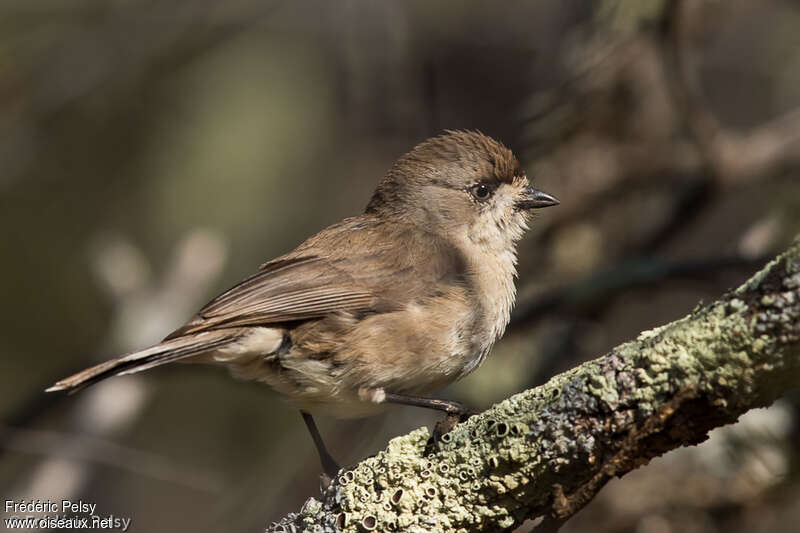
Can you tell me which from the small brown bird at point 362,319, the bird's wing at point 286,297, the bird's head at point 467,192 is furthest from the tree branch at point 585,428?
the bird's head at point 467,192

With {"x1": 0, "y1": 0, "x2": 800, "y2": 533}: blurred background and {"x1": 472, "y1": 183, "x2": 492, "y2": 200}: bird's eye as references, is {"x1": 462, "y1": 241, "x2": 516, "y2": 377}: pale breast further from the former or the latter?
{"x1": 0, "y1": 0, "x2": 800, "y2": 533}: blurred background

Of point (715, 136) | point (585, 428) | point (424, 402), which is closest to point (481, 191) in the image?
point (424, 402)

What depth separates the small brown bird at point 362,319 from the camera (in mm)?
4047

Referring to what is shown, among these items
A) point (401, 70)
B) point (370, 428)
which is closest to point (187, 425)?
point (370, 428)

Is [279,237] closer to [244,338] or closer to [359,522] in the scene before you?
[244,338]

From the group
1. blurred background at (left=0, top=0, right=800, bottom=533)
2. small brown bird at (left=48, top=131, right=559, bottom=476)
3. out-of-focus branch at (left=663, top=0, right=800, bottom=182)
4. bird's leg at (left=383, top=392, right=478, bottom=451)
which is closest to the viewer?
bird's leg at (left=383, top=392, right=478, bottom=451)

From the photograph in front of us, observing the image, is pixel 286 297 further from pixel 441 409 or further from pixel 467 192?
pixel 467 192

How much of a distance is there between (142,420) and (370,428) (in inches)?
137

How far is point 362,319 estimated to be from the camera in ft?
13.8

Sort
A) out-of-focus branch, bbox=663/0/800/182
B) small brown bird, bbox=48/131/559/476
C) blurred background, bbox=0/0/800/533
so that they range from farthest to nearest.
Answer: out-of-focus branch, bbox=663/0/800/182
blurred background, bbox=0/0/800/533
small brown bird, bbox=48/131/559/476

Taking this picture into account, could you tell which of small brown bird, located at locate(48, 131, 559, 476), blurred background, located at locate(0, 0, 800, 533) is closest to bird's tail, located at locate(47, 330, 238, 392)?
small brown bird, located at locate(48, 131, 559, 476)

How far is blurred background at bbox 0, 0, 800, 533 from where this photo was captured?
5246 millimetres

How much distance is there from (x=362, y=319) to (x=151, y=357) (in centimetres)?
94

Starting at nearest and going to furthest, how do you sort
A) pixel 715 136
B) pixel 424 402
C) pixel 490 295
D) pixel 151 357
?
pixel 151 357
pixel 424 402
pixel 490 295
pixel 715 136
